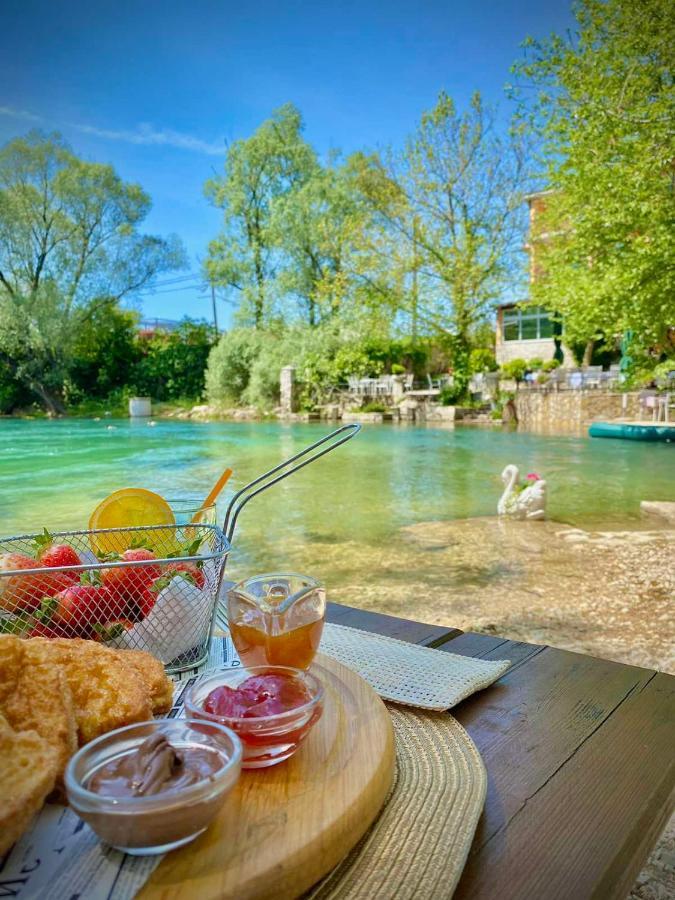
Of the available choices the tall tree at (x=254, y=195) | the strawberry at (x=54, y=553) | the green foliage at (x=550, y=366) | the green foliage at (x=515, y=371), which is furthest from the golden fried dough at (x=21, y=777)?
the tall tree at (x=254, y=195)

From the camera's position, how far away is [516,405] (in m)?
15.9

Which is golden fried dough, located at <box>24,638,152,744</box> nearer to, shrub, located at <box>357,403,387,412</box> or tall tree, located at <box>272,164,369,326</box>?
shrub, located at <box>357,403,387,412</box>

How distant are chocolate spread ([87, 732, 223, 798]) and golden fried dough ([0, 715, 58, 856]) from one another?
3 centimetres

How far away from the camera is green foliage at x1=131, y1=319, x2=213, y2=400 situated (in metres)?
23.2

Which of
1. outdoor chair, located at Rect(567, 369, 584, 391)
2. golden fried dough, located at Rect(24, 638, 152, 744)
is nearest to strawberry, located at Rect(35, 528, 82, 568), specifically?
golden fried dough, located at Rect(24, 638, 152, 744)

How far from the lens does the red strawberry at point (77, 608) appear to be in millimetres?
710

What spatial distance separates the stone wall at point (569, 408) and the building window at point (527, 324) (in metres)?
5.27

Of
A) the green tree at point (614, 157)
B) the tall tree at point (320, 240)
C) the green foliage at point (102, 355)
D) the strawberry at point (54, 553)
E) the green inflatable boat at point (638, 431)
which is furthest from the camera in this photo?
the green foliage at point (102, 355)

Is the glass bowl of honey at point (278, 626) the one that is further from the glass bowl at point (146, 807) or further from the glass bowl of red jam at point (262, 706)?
the glass bowl at point (146, 807)

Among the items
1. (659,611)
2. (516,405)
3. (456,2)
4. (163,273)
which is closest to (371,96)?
(456,2)

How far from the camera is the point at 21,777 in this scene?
41cm

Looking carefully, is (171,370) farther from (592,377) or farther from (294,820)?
(294,820)

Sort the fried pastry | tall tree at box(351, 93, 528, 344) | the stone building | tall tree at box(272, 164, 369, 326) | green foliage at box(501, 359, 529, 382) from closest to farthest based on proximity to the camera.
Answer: the fried pastry
green foliage at box(501, 359, 529, 382)
tall tree at box(351, 93, 528, 344)
the stone building
tall tree at box(272, 164, 369, 326)

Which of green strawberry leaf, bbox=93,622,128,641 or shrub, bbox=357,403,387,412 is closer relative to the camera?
green strawberry leaf, bbox=93,622,128,641
